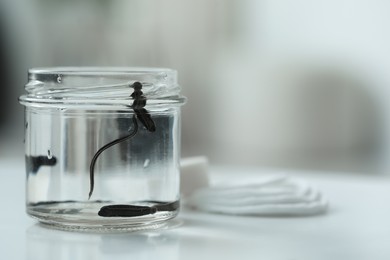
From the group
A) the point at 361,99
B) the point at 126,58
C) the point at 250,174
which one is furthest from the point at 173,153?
the point at 361,99

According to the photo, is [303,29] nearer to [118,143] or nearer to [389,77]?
[389,77]

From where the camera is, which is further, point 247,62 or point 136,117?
point 247,62

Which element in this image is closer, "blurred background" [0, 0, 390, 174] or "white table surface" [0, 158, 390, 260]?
"white table surface" [0, 158, 390, 260]

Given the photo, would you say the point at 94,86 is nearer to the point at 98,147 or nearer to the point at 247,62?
the point at 98,147

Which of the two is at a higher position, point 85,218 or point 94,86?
point 94,86

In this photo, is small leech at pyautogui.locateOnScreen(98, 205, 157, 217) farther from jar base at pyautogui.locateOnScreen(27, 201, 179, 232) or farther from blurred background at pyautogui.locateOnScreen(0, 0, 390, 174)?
blurred background at pyautogui.locateOnScreen(0, 0, 390, 174)

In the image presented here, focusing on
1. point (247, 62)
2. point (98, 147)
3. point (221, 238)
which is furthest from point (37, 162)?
point (247, 62)

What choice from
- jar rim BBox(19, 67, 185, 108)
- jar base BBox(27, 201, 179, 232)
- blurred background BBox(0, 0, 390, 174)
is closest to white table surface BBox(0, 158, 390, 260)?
jar base BBox(27, 201, 179, 232)

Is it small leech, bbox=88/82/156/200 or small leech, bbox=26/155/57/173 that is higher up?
small leech, bbox=88/82/156/200
